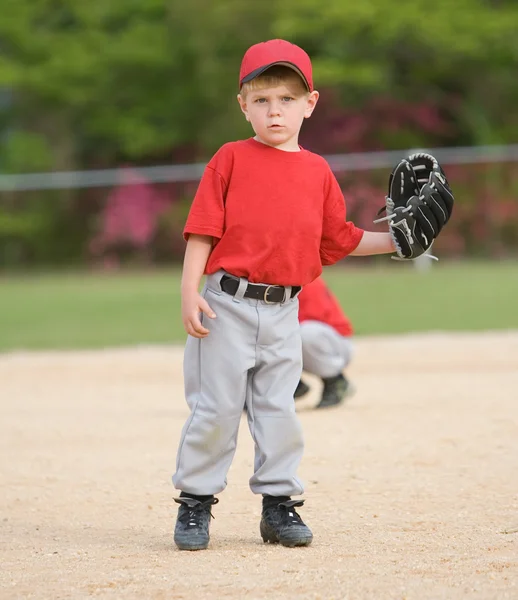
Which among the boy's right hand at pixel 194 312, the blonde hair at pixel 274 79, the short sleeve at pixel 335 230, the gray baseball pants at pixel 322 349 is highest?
the blonde hair at pixel 274 79

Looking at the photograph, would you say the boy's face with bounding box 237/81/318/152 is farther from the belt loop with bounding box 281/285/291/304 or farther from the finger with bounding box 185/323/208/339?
the finger with bounding box 185/323/208/339

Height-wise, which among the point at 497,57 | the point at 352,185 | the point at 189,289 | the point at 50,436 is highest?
the point at 497,57

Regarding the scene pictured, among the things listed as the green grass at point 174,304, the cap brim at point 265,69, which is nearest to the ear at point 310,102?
the cap brim at point 265,69

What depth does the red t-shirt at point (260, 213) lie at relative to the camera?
12.1 feet

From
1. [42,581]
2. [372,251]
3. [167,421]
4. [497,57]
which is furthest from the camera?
[497,57]

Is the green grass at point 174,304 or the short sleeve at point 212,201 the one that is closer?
the short sleeve at point 212,201

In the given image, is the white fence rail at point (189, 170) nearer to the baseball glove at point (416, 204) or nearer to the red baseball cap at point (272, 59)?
the baseball glove at point (416, 204)

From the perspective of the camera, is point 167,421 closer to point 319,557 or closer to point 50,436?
point 50,436

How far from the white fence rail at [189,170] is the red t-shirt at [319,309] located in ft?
45.4

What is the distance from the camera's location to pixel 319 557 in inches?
137

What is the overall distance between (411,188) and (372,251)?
28 centimetres

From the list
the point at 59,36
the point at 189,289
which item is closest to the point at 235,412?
the point at 189,289

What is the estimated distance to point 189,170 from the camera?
23250 mm

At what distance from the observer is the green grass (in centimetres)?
1238
